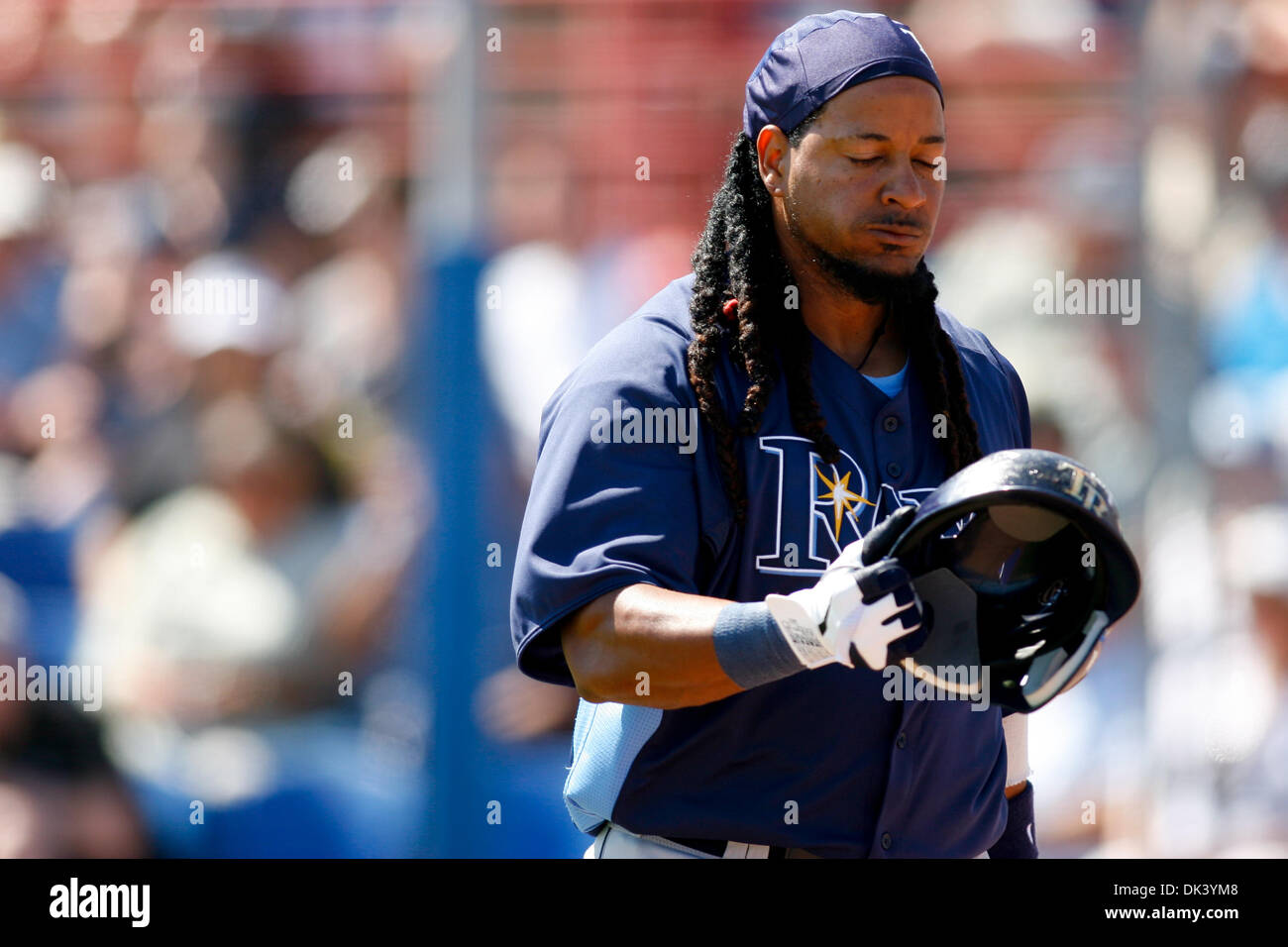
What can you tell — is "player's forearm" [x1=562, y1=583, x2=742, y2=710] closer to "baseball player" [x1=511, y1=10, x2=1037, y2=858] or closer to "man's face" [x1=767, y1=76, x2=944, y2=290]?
"baseball player" [x1=511, y1=10, x2=1037, y2=858]

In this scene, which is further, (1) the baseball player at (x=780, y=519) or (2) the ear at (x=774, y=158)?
(2) the ear at (x=774, y=158)

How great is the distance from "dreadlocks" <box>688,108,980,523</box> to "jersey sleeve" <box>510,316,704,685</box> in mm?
51

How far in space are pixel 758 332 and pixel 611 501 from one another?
0.33 metres

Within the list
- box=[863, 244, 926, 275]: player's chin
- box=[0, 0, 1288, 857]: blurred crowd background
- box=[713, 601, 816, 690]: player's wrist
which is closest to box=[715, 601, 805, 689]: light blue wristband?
box=[713, 601, 816, 690]: player's wrist

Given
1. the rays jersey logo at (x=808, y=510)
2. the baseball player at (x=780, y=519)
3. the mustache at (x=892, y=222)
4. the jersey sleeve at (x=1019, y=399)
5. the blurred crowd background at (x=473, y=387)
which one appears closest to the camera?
the baseball player at (x=780, y=519)

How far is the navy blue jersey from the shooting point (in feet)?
6.53

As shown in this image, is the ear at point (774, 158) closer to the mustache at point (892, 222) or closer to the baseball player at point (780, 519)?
the baseball player at point (780, 519)

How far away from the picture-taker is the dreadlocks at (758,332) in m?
2.05

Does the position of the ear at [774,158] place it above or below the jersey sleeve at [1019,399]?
above

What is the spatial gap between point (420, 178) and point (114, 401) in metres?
1.14

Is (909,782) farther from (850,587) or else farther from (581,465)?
(581,465)

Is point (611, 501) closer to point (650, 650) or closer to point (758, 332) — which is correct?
point (650, 650)

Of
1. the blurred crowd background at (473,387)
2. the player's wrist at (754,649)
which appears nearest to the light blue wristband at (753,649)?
the player's wrist at (754,649)
